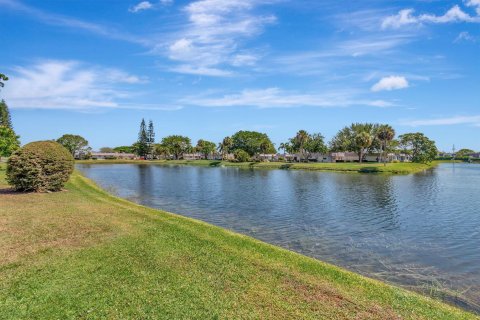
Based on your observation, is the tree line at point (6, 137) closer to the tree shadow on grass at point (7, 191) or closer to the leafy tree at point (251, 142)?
the tree shadow on grass at point (7, 191)

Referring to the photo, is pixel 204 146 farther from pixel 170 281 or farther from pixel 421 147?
pixel 170 281

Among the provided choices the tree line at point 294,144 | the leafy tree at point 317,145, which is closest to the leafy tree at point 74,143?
the tree line at point 294,144

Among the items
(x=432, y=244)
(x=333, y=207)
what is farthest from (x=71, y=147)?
(x=432, y=244)

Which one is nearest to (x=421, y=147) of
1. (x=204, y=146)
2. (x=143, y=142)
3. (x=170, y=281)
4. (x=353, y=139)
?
(x=353, y=139)

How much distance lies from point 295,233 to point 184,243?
8.86 m

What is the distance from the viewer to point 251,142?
506 ft

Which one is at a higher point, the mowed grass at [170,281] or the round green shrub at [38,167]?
the round green shrub at [38,167]

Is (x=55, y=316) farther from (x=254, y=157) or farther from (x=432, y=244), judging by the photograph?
(x=254, y=157)

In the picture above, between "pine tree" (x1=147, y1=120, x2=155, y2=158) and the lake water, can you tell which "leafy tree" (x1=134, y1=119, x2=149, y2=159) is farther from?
the lake water

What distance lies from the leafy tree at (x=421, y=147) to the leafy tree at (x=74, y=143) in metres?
147

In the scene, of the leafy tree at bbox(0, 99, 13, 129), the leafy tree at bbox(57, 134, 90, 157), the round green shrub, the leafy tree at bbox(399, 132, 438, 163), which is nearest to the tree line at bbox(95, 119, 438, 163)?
the leafy tree at bbox(399, 132, 438, 163)

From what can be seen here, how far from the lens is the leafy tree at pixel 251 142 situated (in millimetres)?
150675

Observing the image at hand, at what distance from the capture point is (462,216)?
2750 centimetres

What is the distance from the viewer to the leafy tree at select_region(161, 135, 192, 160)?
179750 millimetres
